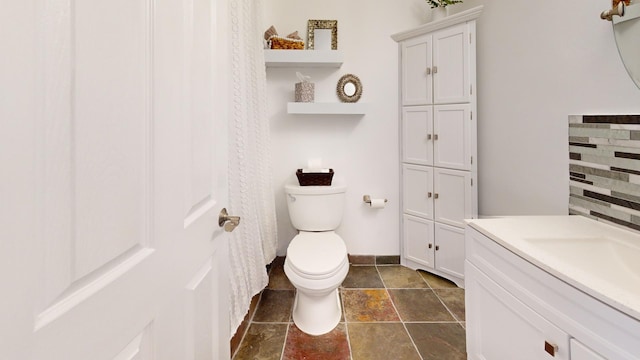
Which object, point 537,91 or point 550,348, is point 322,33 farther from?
point 550,348

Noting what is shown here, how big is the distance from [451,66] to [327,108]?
93 centimetres

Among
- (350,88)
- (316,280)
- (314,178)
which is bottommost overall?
(316,280)

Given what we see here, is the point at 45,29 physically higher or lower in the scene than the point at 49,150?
higher

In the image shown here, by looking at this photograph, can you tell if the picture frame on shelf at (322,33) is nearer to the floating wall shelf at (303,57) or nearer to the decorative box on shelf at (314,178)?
the floating wall shelf at (303,57)

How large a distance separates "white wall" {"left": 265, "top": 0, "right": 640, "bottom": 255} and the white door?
1620mm

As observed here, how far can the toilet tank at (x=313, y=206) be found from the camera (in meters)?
2.21

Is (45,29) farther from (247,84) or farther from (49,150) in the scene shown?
(247,84)

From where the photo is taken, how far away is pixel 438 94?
7.38 ft

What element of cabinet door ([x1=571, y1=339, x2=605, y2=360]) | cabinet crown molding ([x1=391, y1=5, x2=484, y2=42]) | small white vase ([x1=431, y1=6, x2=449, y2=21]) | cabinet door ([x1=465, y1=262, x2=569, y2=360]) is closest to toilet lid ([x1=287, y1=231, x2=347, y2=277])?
cabinet door ([x1=465, y1=262, x2=569, y2=360])

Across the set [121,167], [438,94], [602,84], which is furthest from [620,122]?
[121,167]

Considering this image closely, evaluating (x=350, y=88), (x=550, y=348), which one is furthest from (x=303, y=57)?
(x=550, y=348)

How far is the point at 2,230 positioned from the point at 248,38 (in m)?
1.68

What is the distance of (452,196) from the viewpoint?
2219 millimetres

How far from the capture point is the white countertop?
823mm
